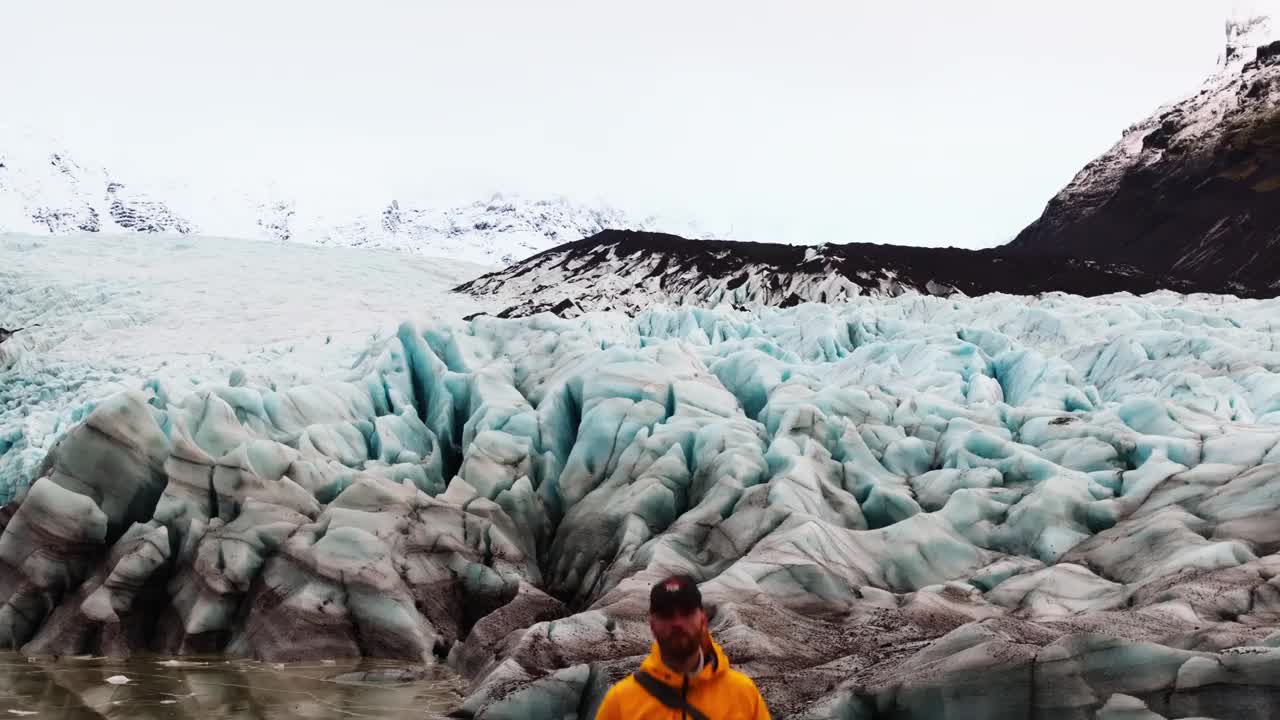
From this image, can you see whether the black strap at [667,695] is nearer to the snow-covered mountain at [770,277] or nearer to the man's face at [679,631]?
the man's face at [679,631]

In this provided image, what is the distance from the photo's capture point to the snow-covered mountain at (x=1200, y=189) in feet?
161

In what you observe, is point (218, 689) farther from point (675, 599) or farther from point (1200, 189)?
point (1200, 189)

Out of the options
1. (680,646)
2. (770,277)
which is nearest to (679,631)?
(680,646)

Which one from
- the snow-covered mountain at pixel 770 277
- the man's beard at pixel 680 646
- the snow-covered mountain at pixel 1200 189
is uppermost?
the snow-covered mountain at pixel 1200 189

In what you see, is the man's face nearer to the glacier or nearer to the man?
the man

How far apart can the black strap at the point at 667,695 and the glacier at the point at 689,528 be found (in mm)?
3923

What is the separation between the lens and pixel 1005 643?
20.9 feet

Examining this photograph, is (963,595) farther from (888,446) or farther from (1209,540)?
(888,446)

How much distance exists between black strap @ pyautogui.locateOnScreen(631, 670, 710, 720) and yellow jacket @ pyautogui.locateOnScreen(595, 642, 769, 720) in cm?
1

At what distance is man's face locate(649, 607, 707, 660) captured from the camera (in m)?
2.62

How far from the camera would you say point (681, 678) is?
269cm

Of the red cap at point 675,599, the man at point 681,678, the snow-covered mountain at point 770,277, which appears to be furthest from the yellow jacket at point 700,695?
the snow-covered mountain at point 770,277

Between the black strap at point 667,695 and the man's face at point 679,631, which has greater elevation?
the man's face at point 679,631

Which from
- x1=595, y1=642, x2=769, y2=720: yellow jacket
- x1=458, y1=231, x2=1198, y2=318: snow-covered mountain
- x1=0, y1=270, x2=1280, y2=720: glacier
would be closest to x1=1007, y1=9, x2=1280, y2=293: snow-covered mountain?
x1=458, y1=231, x2=1198, y2=318: snow-covered mountain
